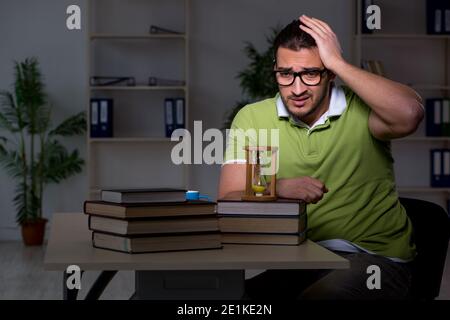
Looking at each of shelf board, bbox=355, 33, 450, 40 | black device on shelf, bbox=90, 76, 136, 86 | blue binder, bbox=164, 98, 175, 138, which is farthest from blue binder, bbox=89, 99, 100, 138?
shelf board, bbox=355, 33, 450, 40

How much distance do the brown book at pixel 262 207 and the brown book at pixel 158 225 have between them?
0.09 m

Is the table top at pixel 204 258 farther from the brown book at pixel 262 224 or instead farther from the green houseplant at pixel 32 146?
the green houseplant at pixel 32 146

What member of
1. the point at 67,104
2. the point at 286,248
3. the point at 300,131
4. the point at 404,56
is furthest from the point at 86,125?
the point at 286,248

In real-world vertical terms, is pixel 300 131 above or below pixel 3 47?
below

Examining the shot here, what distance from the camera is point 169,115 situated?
20.0 ft

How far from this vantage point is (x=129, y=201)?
175 centimetres

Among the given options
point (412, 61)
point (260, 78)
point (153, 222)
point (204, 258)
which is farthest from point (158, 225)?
point (412, 61)

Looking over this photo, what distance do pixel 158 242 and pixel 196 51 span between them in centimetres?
482

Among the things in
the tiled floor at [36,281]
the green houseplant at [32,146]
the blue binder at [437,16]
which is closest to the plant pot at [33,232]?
the green houseplant at [32,146]

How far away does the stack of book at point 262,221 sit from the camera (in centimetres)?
180

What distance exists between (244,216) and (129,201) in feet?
0.87
